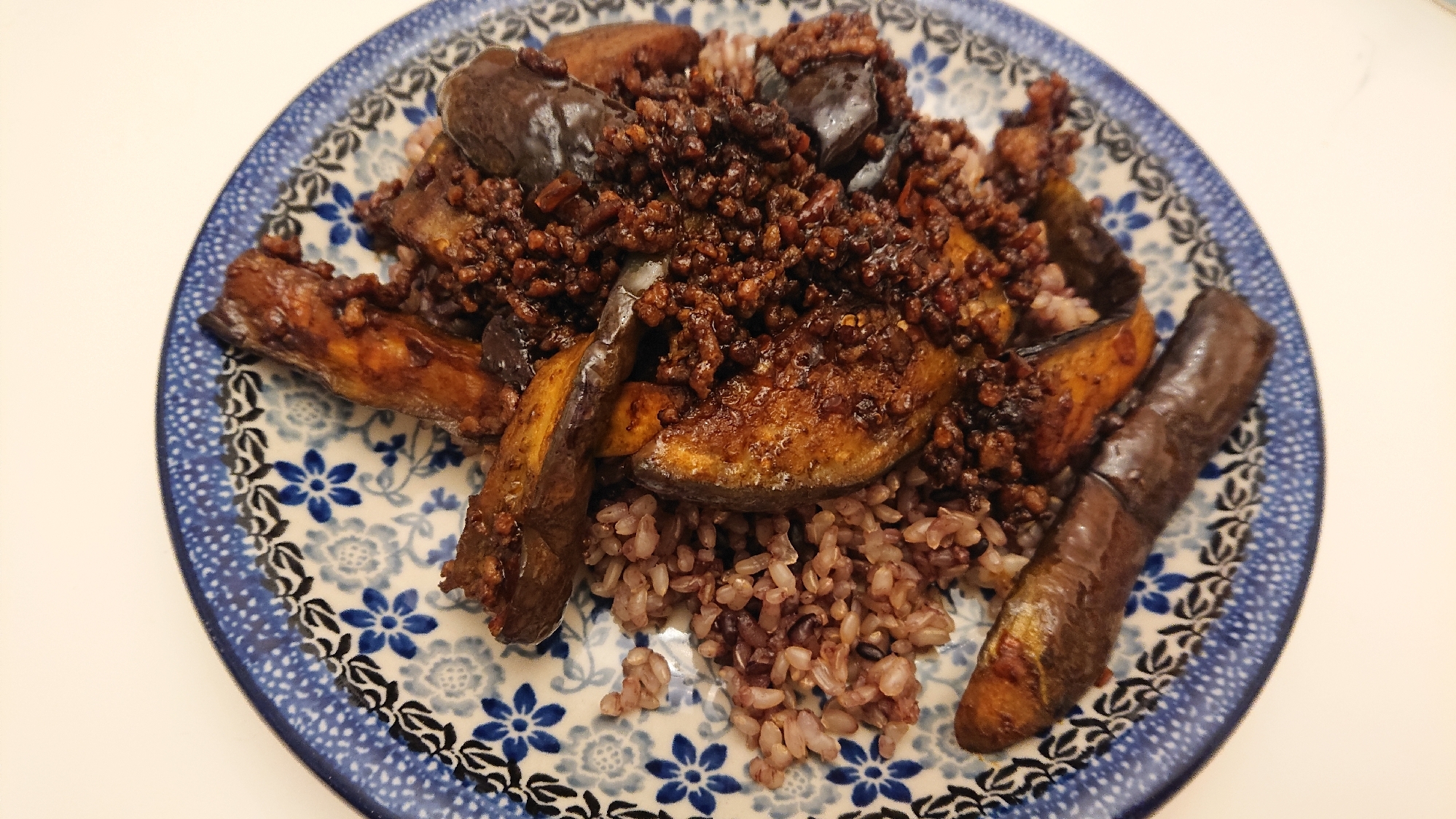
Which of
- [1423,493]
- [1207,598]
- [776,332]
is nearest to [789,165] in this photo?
[776,332]

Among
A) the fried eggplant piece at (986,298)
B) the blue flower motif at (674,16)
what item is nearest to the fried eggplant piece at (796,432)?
the fried eggplant piece at (986,298)

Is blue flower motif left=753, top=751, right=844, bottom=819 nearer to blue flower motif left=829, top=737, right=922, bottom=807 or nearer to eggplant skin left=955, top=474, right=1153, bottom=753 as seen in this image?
blue flower motif left=829, top=737, right=922, bottom=807

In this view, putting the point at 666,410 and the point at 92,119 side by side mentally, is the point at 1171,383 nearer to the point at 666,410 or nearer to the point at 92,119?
the point at 666,410

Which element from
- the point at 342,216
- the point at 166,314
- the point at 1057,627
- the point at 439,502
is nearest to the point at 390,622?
the point at 439,502

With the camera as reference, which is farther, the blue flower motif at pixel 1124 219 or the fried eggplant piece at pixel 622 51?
the blue flower motif at pixel 1124 219

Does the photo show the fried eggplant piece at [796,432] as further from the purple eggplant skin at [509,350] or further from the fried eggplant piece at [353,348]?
the fried eggplant piece at [353,348]

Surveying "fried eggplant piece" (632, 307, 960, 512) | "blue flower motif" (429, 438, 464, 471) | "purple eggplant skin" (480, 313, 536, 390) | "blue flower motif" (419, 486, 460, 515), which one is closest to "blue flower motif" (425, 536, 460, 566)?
"blue flower motif" (419, 486, 460, 515)
